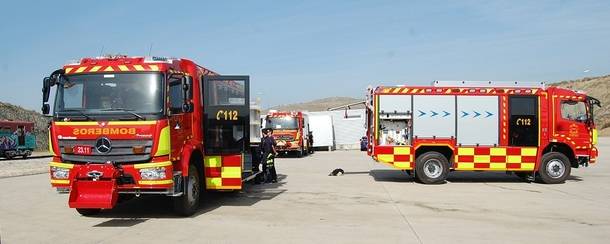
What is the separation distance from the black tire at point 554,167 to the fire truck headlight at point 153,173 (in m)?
11.1

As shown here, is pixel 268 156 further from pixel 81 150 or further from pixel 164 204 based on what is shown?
pixel 81 150

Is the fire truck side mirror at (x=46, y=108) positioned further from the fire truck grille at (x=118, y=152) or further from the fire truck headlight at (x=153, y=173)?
the fire truck headlight at (x=153, y=173)

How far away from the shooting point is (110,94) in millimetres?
9172

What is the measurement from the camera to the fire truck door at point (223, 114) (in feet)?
35.4

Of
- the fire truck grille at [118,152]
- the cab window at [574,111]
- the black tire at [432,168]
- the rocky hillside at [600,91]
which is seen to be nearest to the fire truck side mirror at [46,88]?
the fire truck grille at [118,152]

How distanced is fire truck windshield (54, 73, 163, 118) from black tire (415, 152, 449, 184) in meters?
8.64

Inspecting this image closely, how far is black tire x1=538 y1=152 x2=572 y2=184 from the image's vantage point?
1552cm

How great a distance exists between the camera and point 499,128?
15602 mm

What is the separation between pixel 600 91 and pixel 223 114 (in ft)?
268

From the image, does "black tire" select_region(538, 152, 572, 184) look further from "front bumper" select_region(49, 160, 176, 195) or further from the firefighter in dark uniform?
"front bumper" select_region(49, 160, 176, 195)

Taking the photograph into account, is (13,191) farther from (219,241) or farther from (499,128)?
(499,128)

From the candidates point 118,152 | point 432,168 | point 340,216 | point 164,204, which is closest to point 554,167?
point 432,168

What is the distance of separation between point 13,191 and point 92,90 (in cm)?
662

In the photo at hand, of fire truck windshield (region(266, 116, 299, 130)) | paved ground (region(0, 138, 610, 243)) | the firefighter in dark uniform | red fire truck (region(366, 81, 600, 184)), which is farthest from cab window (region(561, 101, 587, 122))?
fire truck windshield (region(266, 116, 299, 130))
